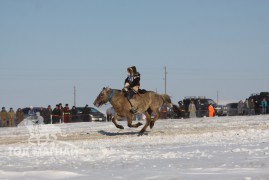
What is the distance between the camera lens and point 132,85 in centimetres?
2273

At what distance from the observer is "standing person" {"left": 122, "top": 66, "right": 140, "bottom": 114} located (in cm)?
2252

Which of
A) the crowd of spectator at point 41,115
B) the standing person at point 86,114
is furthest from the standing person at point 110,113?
the crowd of spectator at point 41,115

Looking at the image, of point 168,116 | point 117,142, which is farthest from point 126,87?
point 168,116

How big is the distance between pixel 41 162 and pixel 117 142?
7.85 metres

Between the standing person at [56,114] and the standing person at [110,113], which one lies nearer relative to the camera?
the standing person at [56,114]

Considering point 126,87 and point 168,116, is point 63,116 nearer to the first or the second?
point 168,116

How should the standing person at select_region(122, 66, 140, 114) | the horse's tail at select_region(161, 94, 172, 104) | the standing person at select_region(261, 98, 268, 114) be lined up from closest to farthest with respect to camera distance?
the standing person at select_region(122, 66, 140, 114), the horse's tail at select_region(161, 94, 172, 104), the standing person at select_region(261, 98, 268, 114)

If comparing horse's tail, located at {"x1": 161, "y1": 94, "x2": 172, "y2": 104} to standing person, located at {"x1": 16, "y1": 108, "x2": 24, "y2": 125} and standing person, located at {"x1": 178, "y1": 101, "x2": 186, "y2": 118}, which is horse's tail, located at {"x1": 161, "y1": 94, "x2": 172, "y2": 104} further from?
standing person, located at {"x1": 16, "y1": 108, "x2": 24, "y2": 125}

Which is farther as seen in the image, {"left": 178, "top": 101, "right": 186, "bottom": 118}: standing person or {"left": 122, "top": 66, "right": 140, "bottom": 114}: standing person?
{"left": 178, "top": 101, "right": 186, "bottom": 118}: standing person

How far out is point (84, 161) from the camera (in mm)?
11586

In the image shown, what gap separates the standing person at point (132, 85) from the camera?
22516mm

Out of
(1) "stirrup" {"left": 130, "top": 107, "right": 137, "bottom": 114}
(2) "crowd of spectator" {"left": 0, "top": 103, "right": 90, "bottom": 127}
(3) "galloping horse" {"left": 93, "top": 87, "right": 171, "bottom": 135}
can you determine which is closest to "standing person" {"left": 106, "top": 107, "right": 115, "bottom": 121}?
(2) "crowd of spectator" {"left": 0, "top": 103, "right": 90, "bottom": 127}

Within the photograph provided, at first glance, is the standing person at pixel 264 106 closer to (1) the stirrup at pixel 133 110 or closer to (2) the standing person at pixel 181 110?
(2) the standing person at pixel 181 110

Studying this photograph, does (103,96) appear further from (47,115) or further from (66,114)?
(66,114)
